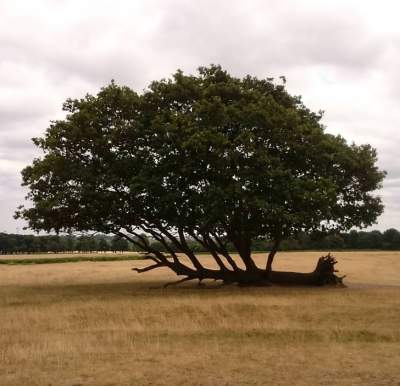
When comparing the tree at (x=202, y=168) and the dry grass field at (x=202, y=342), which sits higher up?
the tree at (x=202, y=168)

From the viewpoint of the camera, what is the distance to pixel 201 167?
103ft

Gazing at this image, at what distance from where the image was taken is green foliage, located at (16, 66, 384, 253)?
30453 millimetres

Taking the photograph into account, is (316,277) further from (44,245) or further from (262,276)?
(44,245)

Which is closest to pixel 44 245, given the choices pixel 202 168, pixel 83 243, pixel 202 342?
pixel 83 243

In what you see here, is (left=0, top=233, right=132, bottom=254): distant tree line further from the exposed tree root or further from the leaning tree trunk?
the leaning tree trunk

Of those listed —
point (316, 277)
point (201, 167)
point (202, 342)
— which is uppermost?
point (201, 167)

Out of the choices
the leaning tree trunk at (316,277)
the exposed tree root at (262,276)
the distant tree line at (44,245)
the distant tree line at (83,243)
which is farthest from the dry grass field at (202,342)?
the distant tree line at (44,245)

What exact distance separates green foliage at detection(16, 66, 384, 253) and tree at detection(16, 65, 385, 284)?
0.21ft

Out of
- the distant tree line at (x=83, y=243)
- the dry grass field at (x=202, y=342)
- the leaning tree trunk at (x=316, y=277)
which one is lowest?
the dry grass field at (x=202, y=342)

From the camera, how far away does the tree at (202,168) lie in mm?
30453

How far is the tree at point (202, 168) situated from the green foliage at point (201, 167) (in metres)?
0.06

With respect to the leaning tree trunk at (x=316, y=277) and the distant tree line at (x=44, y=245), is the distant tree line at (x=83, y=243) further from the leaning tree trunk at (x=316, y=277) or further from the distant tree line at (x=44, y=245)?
the leaning tree trunk at (x=316, y=277)

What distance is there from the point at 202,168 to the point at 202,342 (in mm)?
16792

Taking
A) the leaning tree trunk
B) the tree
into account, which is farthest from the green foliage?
the leaning tree trunk
